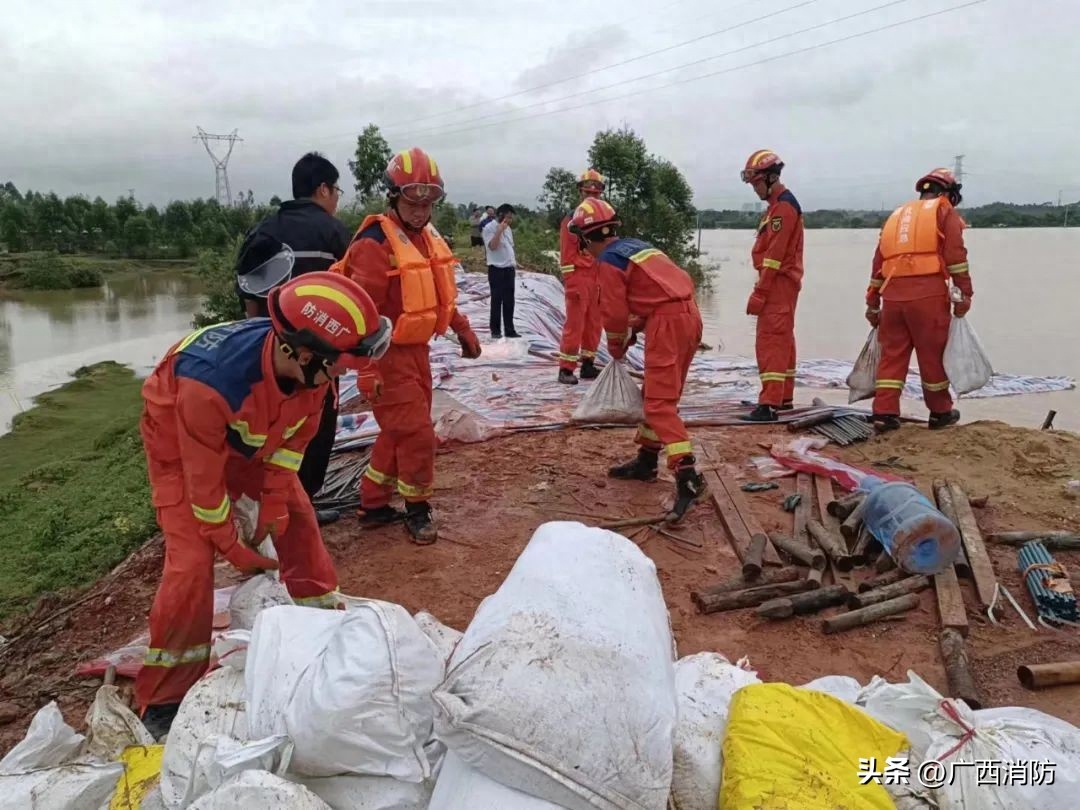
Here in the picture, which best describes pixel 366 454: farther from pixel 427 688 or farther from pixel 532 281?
pixel 532 281

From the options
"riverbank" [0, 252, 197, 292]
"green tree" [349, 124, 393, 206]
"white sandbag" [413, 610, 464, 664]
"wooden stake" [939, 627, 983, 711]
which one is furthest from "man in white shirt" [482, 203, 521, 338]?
"riverbank" [0, 252, 197, 292]

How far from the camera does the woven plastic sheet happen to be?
20.8 ft

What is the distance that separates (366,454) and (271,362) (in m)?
3.13

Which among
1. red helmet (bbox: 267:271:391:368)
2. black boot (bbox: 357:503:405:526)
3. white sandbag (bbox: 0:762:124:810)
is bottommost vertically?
black boot (bbox: 357:503:405:526)

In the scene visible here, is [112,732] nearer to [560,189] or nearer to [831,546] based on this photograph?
[831,546]

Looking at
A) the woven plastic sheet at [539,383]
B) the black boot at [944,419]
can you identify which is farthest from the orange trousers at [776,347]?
the black boot at [944,419]

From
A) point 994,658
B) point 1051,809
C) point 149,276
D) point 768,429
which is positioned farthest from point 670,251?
point 149,276

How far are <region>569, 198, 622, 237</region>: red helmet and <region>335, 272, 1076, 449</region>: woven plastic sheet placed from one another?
76.7 inches

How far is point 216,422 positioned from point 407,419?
1697 millimetres

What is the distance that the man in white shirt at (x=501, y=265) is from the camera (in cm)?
889

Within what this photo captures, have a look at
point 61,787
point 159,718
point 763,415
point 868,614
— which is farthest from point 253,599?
point 763,415

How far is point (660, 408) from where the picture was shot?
14.4 ft

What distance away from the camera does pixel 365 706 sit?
5.51 ft

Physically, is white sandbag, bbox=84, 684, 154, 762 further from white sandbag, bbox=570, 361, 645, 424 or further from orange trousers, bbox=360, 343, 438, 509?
white sandbag, bbox=570, 361, 645, 424
